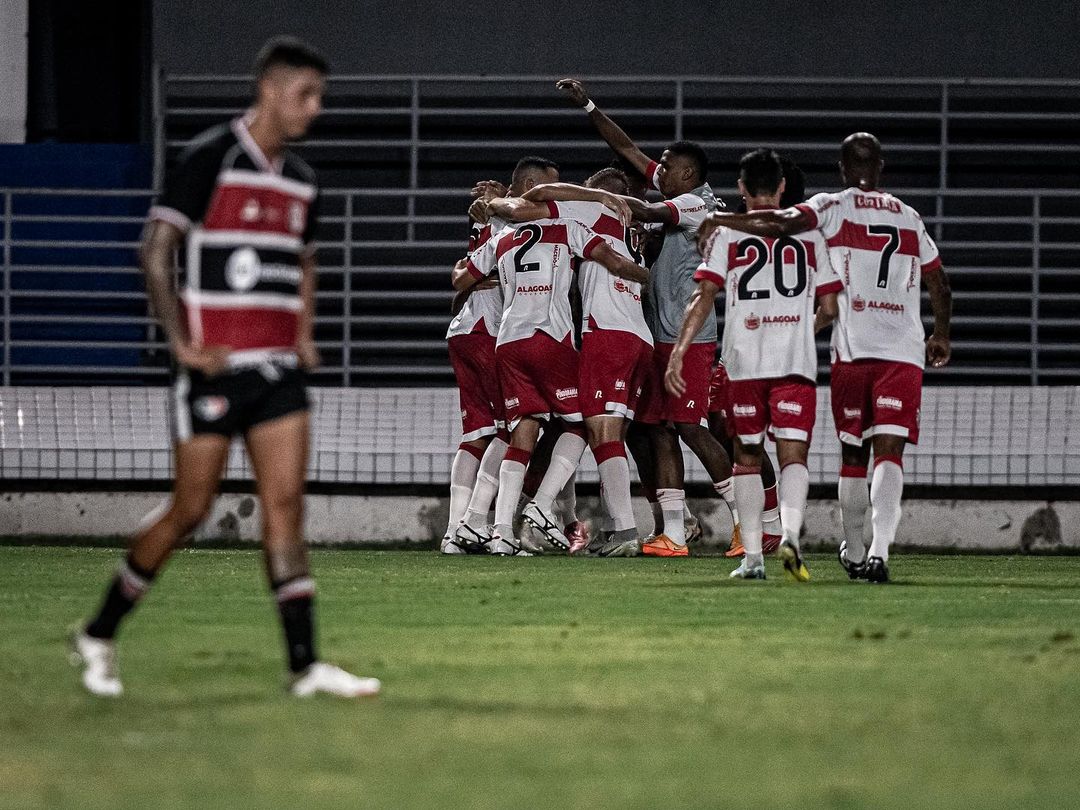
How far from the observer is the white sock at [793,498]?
27.6 ft

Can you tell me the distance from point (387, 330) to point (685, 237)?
5.80 metres

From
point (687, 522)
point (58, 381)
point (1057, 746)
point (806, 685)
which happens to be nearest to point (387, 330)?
point (58, 381)

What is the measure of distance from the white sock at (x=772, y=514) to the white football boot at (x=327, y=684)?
248 inches

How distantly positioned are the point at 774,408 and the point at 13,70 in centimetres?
1065

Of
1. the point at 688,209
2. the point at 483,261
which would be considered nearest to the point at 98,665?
the point at 688,209

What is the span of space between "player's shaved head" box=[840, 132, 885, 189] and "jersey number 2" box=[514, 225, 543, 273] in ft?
8.63

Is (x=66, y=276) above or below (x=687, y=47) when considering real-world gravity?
below

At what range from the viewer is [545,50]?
16.8m

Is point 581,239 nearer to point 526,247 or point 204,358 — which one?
point 526,247

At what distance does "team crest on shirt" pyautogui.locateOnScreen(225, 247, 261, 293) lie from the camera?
4742mm

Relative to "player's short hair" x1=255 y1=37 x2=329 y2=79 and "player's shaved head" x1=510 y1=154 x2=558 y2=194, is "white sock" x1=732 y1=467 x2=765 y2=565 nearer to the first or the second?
"player's shaved head" x1=510 y1=154 x2=558 y2=194

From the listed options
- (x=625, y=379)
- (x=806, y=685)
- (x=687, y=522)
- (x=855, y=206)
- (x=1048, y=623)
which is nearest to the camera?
(x=806, y=685)

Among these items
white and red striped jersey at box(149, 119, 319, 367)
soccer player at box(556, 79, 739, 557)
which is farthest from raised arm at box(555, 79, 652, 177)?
white and red striped jersey at box(149, 119, 319, 367)

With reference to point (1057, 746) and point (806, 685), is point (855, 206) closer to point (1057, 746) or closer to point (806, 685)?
point (806, 685)
